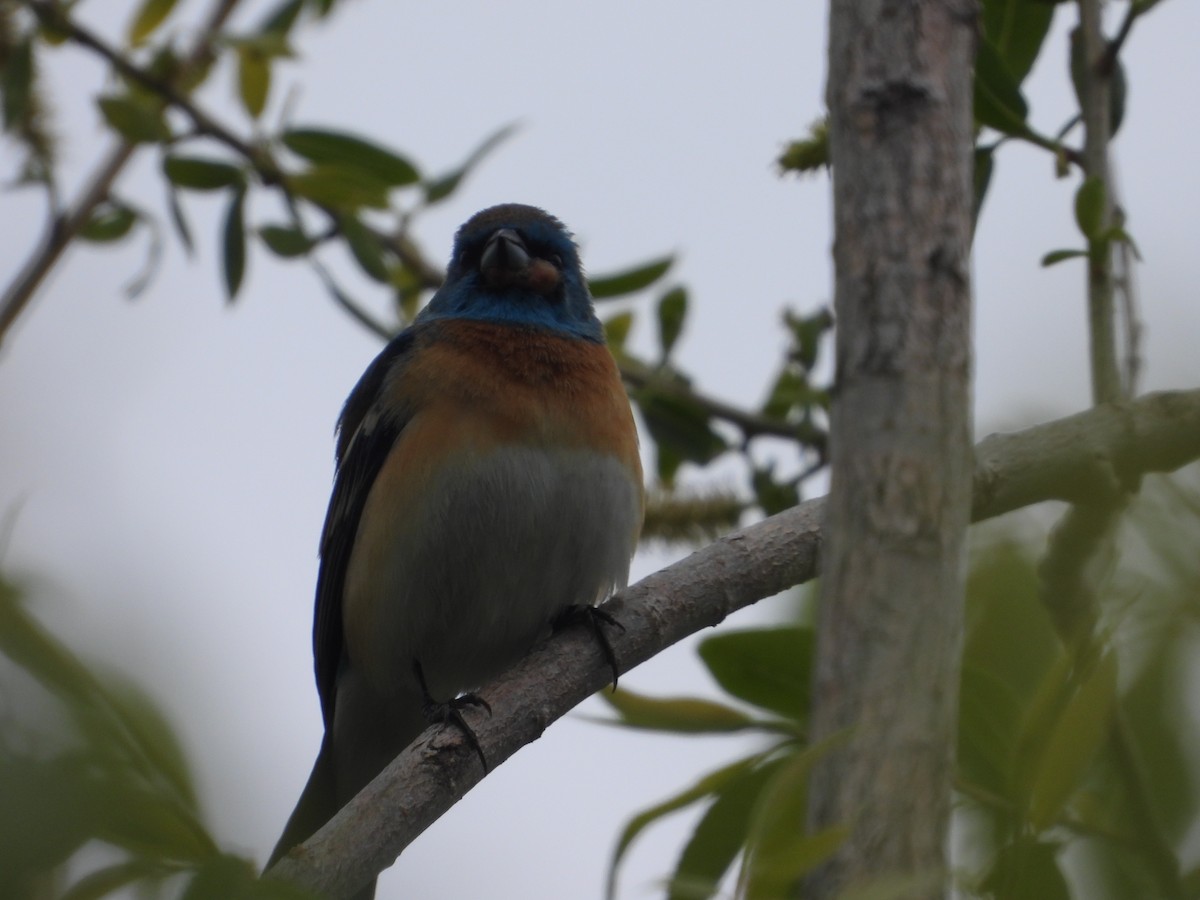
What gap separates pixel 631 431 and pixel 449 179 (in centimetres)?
125

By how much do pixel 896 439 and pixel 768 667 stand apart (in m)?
1.09

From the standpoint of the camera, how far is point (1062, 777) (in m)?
1.56

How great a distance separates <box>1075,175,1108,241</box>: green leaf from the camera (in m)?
2.95

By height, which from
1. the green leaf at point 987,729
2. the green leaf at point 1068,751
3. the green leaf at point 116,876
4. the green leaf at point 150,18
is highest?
the green leaf at point 150,18

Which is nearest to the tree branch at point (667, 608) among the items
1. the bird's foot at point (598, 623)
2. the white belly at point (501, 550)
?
the bird's foot at point (598, 623)

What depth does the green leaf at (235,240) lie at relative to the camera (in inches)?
213

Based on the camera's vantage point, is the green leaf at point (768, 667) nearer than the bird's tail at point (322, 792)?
Yes

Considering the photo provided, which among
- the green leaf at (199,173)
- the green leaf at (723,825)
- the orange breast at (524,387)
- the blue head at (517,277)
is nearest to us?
the green leaf at (723,825)

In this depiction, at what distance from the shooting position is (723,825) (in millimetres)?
2297

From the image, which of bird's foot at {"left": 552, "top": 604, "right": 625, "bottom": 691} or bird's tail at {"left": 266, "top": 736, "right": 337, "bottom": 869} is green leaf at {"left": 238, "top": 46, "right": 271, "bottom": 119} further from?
bird's tail at {"left": 266, "top": 736, "right": 337, "bottom": 869}

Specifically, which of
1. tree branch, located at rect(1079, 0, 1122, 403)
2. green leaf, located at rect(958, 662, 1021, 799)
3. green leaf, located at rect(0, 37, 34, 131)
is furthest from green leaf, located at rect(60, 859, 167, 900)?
green leaf, located at rect(0, 37, 34, 131)

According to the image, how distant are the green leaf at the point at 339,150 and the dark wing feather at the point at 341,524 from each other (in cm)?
75

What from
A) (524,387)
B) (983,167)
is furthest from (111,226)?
(983,167)

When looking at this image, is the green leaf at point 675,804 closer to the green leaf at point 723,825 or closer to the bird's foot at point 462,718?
the green leaf at point 723,825
